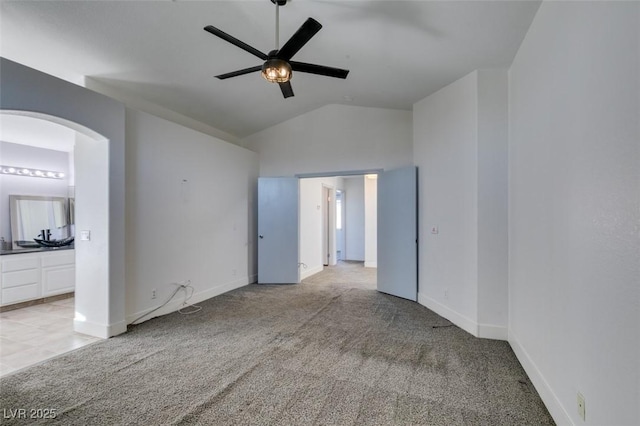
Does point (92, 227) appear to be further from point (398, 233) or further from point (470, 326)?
point (470, 326)

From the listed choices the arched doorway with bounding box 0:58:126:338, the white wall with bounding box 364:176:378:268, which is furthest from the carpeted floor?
the white wall with bounding box 364:176:378:268

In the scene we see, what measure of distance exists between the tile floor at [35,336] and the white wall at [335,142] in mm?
3782

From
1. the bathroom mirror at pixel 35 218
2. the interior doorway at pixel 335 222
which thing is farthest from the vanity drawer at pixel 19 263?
the interior doorway at pixel 335 222

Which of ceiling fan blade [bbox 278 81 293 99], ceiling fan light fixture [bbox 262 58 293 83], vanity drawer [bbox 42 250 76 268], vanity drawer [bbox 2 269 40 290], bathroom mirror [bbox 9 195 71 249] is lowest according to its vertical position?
vanity drawer [bbox 2 269 40 290]

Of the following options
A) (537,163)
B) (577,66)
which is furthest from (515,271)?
(577,66)

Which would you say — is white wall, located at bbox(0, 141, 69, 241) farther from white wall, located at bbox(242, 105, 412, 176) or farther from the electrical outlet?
the electrical outlet

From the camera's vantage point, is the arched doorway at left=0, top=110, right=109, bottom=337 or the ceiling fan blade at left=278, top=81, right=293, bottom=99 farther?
the arched doorway at left=0, top=110, right=109, bottom=337

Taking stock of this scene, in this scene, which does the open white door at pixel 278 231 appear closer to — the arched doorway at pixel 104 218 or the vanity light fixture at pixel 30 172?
the arched doorway at pixel 104 218

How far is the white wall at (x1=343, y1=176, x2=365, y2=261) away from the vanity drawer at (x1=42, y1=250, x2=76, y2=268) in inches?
247

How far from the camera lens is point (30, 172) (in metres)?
4.66

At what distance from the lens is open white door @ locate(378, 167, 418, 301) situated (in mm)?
4316

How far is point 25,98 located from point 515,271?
4.61m

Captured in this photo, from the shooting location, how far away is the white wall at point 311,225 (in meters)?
5.96

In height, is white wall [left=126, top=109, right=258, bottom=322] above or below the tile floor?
above
